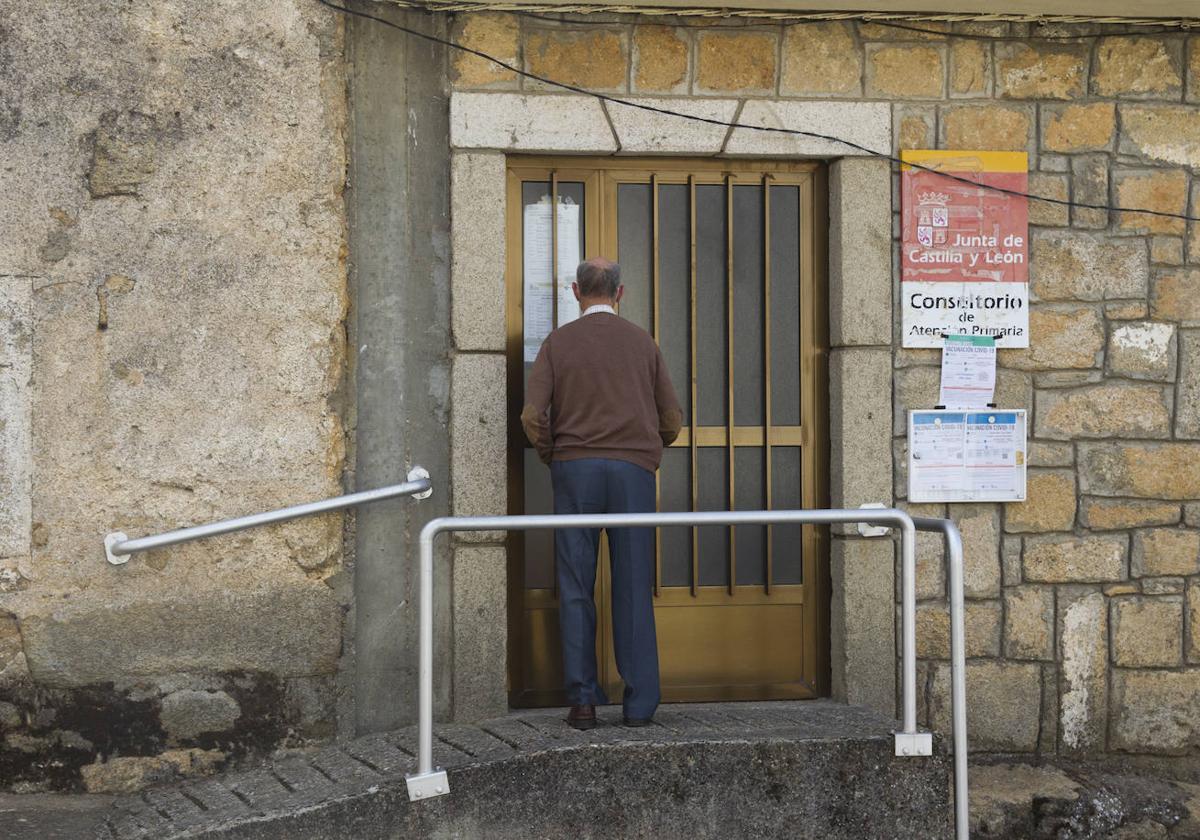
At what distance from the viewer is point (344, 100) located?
484cm

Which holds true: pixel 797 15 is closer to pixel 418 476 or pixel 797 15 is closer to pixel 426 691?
pixel 418 476

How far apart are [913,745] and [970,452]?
154 centimetres

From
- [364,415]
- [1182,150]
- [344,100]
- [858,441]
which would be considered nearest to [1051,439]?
[858,441]

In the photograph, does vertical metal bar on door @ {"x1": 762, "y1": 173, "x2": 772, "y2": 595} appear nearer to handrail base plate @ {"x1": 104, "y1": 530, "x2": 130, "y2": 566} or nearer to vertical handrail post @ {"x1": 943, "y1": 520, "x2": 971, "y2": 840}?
vertical handrail post @ {"x1": 943, "y1": 520, "x2": 971, "y2": 840}

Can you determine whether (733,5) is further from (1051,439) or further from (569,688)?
(569,688)

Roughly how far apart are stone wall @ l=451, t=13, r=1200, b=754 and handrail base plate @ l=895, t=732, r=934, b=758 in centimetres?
118

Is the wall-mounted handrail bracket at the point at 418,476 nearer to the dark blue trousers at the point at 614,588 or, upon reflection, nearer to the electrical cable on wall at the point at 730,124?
the dark blue trousers at the point at 614,588

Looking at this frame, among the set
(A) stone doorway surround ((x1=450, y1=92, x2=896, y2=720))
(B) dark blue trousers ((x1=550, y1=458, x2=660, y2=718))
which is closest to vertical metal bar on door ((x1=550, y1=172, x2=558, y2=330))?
(A) stone doorway surround ((x1=450, y1=92, x2=896, y2=720))

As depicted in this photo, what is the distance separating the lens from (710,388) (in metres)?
5.25

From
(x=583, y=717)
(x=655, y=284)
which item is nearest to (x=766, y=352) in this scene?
(x=655, y=284)

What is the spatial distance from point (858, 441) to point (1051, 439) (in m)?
0.80

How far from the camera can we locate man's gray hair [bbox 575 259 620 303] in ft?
14.7

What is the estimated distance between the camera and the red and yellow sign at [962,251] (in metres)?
5.14

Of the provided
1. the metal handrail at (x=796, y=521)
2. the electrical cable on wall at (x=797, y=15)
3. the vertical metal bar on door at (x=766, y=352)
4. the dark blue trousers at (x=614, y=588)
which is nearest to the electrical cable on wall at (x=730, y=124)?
the electrical cable on wall at (x=797, y=15)
